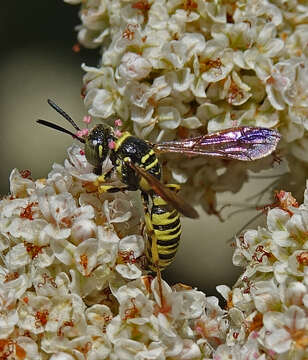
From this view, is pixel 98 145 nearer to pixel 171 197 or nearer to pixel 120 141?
pixel 120 141

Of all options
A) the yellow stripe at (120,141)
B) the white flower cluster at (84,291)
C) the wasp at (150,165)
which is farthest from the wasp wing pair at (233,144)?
the white flower cluster at (84,291)

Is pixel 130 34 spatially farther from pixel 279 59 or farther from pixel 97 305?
pixel 97 305

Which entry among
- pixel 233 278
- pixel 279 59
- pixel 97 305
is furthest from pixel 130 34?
pixel 233 278

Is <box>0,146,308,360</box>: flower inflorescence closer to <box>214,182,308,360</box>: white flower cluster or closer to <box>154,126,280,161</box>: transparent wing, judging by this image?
<box>214,182,308,360</box>: white flower cluster

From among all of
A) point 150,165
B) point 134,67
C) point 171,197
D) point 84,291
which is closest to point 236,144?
point 150,165

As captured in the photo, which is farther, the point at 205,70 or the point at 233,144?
the point at 205,70

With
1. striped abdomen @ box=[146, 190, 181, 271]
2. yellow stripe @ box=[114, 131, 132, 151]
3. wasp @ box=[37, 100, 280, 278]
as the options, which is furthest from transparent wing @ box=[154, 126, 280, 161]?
striped abdomen @ box=[146, 190, 181, 271]
